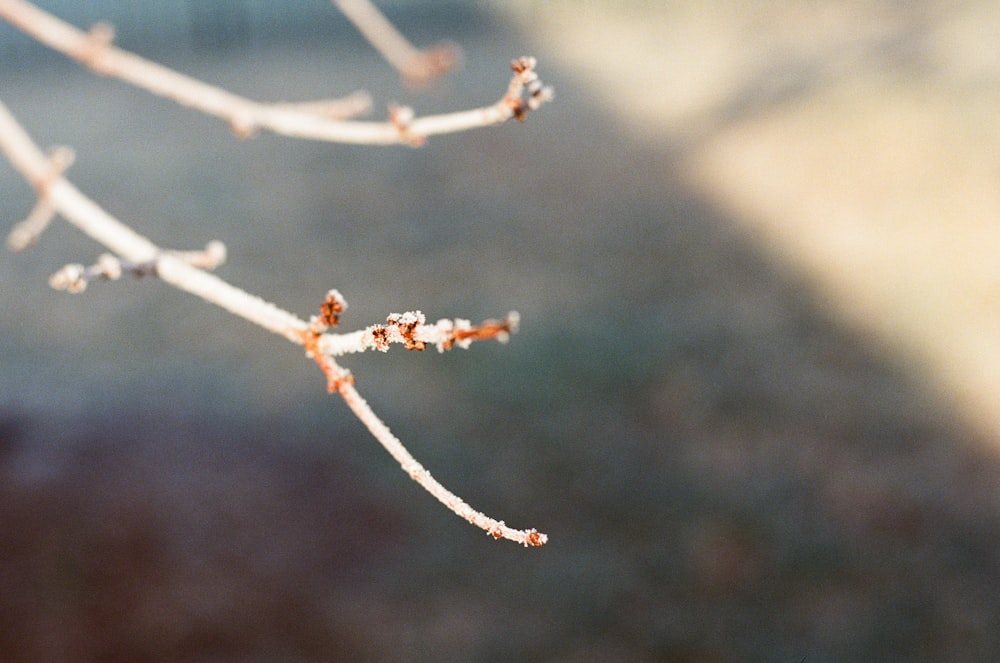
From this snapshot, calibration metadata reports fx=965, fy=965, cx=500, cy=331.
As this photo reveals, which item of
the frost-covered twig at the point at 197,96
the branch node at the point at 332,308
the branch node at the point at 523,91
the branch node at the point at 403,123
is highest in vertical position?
the frost-covered twig at the point at 197,96

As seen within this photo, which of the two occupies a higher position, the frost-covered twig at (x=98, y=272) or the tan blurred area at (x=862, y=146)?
the tan blurred area at (x=862, y=146)

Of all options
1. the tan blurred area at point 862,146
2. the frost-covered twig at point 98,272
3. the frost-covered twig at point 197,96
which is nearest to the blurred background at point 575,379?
the tan blurred area at point 862,146

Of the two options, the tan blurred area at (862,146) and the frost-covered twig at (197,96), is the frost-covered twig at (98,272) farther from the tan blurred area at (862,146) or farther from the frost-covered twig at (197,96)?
the tan blurred area at (862,146)

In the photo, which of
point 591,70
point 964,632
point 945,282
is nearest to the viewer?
point 964,632

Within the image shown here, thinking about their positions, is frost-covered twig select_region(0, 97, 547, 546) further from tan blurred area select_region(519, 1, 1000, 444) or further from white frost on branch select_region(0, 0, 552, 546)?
tan blurred area select_region(519, 1, 1000, 444)

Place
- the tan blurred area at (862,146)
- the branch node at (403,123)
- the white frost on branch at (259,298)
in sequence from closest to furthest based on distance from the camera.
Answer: the white frost on branch at (259,298) < the branch node at (403,123) < the tan blurred area at (862,146)

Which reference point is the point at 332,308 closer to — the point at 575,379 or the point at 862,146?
the point at 575,379

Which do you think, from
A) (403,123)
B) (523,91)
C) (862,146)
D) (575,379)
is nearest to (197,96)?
(403,123)

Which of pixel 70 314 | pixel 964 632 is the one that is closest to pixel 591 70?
pixel 70 314

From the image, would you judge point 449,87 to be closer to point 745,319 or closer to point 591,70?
point 591,70
